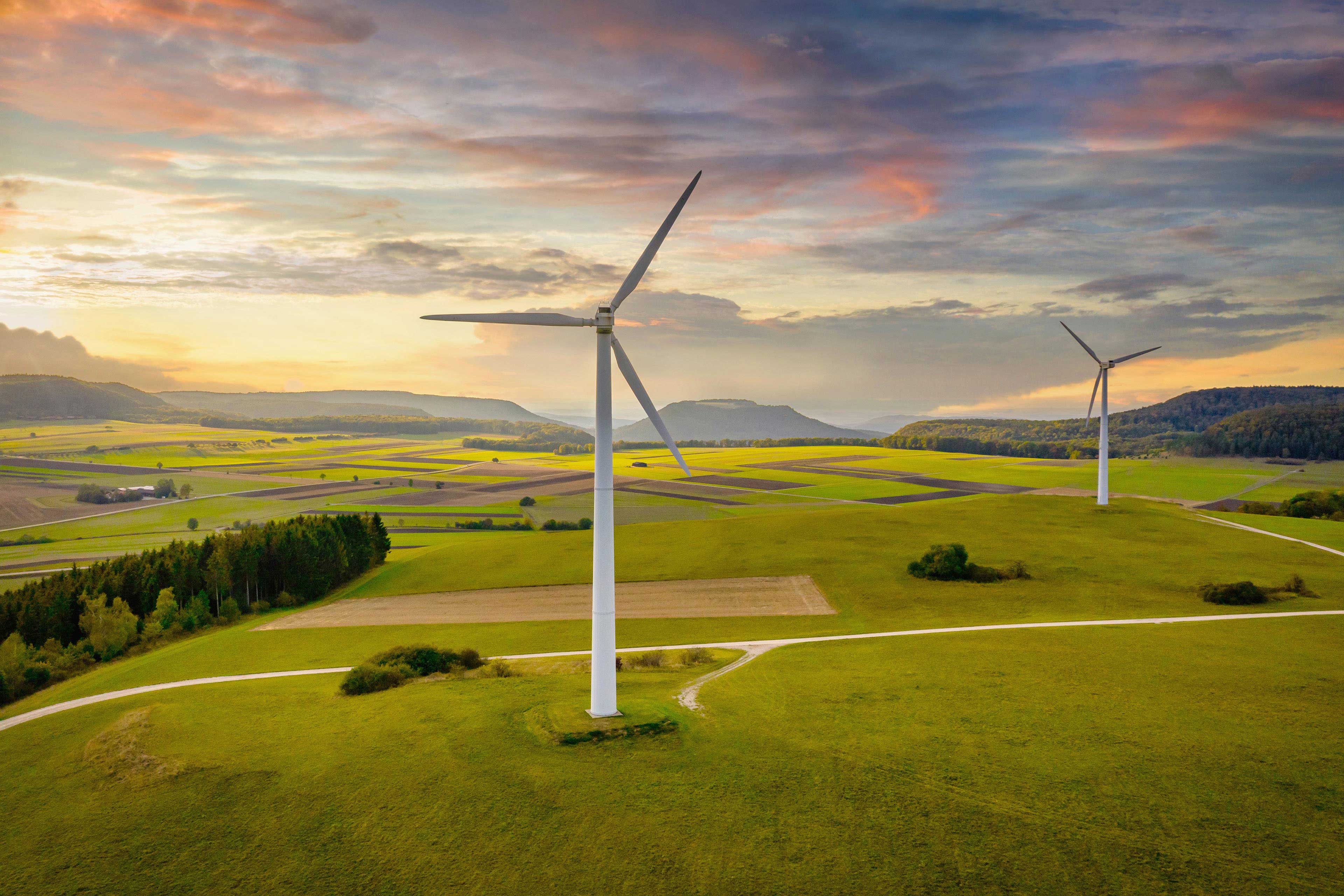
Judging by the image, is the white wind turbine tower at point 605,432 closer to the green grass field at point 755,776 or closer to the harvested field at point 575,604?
the green grass field at point 755,776

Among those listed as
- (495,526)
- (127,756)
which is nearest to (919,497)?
(495,526)

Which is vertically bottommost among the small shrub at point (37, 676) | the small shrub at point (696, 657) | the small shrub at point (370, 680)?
the small shrub at point (37, 676)

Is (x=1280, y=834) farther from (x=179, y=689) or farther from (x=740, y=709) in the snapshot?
(x=179, y=689)

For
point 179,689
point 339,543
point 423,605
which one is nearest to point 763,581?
point 423,605

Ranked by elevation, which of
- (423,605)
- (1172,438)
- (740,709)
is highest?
(1172,438)

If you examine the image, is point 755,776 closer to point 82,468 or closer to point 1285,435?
point 1285,435

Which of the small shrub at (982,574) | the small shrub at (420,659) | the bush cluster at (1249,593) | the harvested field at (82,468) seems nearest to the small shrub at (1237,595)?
the bush cluster at (1249,593)

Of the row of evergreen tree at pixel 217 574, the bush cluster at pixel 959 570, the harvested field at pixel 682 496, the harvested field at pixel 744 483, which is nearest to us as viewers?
the bush cluster at pixel 959 570
